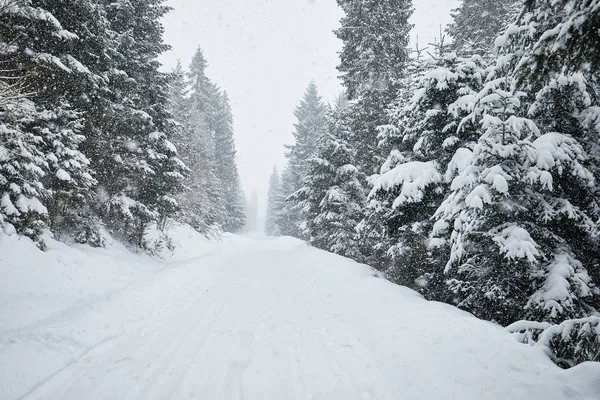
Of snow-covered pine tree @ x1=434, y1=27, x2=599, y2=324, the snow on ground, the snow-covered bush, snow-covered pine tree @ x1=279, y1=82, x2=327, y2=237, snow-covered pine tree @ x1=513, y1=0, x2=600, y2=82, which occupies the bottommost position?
the snow on ground

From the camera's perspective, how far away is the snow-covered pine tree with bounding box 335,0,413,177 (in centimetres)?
1586

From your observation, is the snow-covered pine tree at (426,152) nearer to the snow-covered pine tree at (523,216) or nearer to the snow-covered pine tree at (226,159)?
the snow-covered pine tree at (523,216)

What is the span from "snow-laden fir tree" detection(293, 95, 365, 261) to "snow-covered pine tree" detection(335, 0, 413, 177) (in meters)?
1.80

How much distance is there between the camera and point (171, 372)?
4172 millimetres

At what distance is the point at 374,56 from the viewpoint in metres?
15.8

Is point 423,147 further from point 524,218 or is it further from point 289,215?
point 289,215

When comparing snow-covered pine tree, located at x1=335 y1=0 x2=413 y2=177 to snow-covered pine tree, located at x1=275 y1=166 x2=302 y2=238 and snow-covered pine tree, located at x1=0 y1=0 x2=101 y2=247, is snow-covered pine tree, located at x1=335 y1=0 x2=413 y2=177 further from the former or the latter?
snow-covered pine tree, located at x1=275 y1=166 x2=302 y2=238

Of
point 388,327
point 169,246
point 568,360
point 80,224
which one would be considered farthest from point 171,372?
point 169,246

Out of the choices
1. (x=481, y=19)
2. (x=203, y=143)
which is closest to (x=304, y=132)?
(x=203, y=143)

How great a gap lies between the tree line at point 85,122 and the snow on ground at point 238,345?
1.71 m

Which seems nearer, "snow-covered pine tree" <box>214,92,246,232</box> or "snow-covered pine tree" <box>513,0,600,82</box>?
"snow-covered pine tree" <box>513,0,600,82</box>

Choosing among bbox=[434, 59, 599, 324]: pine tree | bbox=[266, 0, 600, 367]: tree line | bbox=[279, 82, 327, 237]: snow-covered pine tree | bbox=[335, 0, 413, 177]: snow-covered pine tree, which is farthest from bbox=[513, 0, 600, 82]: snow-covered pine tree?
bbox=[279, 82, 327, 237]: snow-covered pine tree

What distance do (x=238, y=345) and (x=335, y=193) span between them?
42.4 feet

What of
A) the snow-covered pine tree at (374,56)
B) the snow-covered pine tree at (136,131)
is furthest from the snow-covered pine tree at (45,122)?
the snow-covered pine tree at (374,56)
